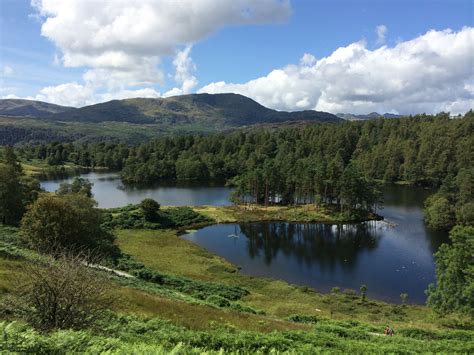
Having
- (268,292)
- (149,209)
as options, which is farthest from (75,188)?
(268,292)

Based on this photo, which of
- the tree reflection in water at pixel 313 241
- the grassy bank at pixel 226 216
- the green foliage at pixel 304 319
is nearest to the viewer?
the green foliage at pixel 304 319

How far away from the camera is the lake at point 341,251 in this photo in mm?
54237

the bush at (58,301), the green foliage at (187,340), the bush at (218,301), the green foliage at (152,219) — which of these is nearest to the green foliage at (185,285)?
the bush at (218,301)

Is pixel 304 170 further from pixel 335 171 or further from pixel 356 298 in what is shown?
pixel 356 298

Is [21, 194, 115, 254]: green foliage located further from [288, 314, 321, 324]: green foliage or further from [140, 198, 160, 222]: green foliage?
[140, 198, 160, 222]: green foliage

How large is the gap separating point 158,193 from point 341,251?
79.0 metres

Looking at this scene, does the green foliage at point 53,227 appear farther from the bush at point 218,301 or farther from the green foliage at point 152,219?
the green foliage at point 152,219

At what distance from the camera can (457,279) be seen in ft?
111

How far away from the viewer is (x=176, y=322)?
19.1m

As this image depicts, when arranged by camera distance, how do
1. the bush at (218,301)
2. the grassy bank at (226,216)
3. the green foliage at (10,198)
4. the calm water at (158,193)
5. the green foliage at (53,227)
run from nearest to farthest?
the bush at (218,301)
the green foliage at (53,227)
the green foliage at (10,198)
the grassy bank at (226,216)
the calm water at (158,193)

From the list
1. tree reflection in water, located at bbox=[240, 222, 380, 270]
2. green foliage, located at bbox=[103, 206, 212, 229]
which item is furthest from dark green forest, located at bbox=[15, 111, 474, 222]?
green foliage, located at bbox=[103, 206, 212, 229]

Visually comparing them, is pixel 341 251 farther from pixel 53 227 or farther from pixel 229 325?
pixel 229 325

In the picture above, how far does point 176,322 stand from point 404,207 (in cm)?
10308

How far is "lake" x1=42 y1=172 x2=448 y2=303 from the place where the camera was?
54237 mm
